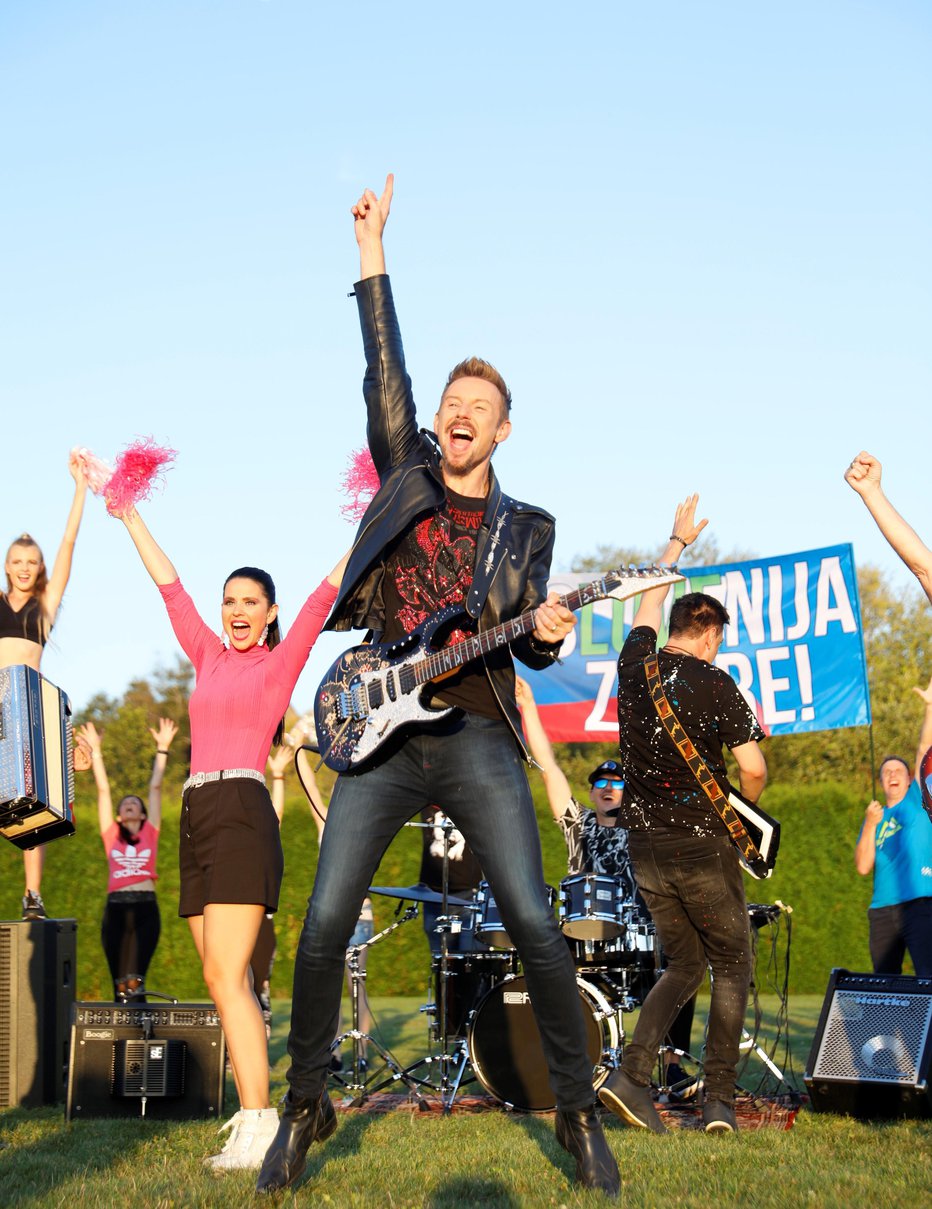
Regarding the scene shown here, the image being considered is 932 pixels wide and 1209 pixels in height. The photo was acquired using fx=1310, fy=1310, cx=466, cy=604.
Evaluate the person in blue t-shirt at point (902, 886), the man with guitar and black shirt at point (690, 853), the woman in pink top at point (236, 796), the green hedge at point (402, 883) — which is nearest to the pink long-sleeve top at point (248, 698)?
the woman in pink top at point (236, 796)

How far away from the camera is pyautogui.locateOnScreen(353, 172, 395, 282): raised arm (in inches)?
173

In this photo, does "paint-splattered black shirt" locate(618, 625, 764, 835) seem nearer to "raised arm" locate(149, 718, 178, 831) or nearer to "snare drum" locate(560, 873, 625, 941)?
"snare drum" locate(560, 873, 625, 941)

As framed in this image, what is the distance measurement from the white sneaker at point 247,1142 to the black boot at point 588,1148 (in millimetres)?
1265

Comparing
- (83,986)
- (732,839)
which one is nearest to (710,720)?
(732,839)

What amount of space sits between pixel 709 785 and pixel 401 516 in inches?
100

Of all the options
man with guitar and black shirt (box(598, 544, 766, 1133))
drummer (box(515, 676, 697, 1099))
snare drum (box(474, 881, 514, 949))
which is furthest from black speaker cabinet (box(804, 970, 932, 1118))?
snare drum (box(474, 881, 514, 949))

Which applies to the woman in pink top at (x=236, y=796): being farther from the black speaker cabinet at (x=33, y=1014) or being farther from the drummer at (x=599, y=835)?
the black speaker cabinet at (x=33, y=1014)

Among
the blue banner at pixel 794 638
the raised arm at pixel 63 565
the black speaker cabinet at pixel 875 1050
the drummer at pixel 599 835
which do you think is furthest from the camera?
the blue banner at pixel 794 638

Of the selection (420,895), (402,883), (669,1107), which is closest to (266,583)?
(420,895)

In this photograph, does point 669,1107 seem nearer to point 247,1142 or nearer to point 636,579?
point 247,1142

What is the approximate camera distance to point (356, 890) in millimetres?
3982

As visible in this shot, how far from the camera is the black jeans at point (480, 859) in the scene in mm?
3980

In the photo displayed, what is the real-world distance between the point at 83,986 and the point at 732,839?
1307cm

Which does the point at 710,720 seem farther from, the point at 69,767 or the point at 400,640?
the point at 69,767
